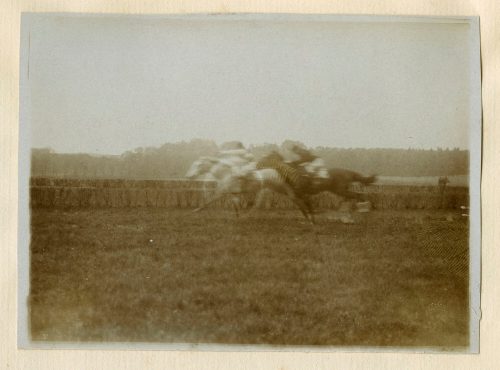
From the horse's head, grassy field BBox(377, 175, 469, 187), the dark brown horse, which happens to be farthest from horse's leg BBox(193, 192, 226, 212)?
grassy field BBox(377, 175, 469, 187)

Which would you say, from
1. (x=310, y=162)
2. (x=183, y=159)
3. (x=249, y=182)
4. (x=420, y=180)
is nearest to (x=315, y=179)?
(x=310, y=162)

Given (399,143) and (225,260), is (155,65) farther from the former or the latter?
(399,143)

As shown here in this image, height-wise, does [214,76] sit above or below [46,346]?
above

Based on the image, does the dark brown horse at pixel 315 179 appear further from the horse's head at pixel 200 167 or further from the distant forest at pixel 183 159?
the horse's head at pixel 200 167

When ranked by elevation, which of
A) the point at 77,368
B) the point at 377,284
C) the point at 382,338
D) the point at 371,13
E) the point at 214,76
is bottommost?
the point at 77,368

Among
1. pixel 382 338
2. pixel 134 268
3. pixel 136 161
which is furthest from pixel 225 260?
pixel 382 338

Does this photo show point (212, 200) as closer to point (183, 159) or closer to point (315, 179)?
point (183, 159)

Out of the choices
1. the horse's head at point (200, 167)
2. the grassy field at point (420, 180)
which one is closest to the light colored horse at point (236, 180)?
the horse's head at point (200, 167)
